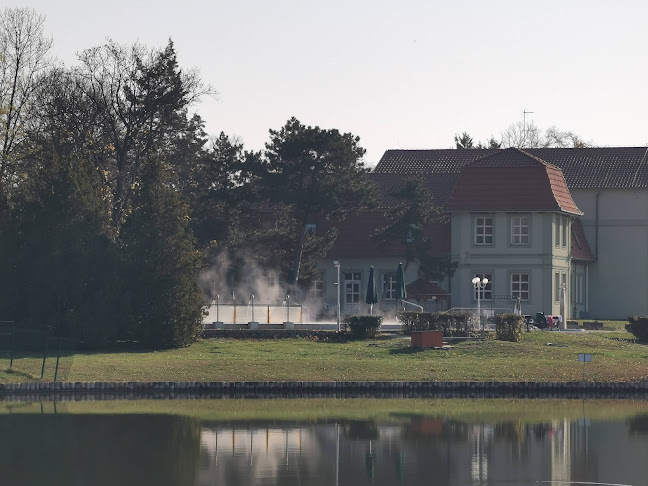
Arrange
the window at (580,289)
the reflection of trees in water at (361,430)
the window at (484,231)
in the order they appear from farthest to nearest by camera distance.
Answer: the window at (580,289) < the window at (484,231) < the reflection of trees in water at (361,430)

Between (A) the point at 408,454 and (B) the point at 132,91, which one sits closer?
(A) the point at 408,454

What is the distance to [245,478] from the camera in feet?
76.2

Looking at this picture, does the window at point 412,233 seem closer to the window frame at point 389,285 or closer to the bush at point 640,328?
the window frame at point 389,285

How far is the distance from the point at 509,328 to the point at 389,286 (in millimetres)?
25407

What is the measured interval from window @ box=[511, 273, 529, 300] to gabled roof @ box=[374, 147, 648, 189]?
11.2 metres

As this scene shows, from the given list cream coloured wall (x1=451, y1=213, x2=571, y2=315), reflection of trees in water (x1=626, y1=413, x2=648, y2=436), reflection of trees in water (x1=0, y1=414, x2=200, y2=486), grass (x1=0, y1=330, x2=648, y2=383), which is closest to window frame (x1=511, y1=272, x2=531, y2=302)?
cream coloured wall (x1=451, y1=213, x2=571, y2=315)

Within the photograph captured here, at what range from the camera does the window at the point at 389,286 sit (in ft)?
243

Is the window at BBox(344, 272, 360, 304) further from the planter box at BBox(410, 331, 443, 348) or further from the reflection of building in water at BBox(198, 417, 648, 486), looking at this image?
the reflection of building in water at BBox(198, 417, 648, 486)

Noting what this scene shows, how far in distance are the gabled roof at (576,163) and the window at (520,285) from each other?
1121cm

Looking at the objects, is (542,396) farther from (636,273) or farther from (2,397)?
(636,273)

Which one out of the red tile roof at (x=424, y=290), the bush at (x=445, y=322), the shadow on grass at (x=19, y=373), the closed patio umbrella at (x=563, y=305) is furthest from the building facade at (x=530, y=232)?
the shadow on grass at (x=19, y=373)

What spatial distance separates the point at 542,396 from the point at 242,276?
106 feet

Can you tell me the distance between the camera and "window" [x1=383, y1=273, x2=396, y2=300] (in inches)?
2916

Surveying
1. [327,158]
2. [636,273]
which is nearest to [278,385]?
[327,158]
